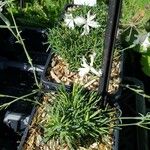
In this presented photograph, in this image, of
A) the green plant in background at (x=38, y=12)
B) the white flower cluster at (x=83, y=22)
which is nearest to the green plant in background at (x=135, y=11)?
the green plant in background at (x=38, y=12)

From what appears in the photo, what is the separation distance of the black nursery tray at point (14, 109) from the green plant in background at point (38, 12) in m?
0.54

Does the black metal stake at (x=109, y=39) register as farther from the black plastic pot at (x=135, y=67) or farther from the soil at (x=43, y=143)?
the black plastic pot at (x=135, y=67)

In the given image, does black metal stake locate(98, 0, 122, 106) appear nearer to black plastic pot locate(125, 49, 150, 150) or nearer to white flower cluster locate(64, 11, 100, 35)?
white flower cluster locate(64, 11, 100, 35)

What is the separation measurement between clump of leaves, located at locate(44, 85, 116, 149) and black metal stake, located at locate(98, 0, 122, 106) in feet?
0.24

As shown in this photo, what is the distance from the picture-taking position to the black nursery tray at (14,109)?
216 cm

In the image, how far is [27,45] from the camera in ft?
9.06

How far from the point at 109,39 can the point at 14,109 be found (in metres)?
0.81

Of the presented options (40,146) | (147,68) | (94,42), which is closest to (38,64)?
(94,42)

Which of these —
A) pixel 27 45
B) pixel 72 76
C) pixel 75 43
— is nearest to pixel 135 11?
pixel 27 45

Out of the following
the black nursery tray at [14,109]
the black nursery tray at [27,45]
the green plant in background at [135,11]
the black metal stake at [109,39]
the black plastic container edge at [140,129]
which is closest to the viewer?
the black metal stake at [109,39]

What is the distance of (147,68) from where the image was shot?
273 centimetres

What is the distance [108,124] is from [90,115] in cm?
10

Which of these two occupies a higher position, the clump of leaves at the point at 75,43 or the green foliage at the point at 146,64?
the green foliage at the point at 146,64

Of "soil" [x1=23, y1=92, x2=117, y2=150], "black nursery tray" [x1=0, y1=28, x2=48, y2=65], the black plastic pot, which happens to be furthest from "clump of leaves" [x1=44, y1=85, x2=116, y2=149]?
the black plastic pot
